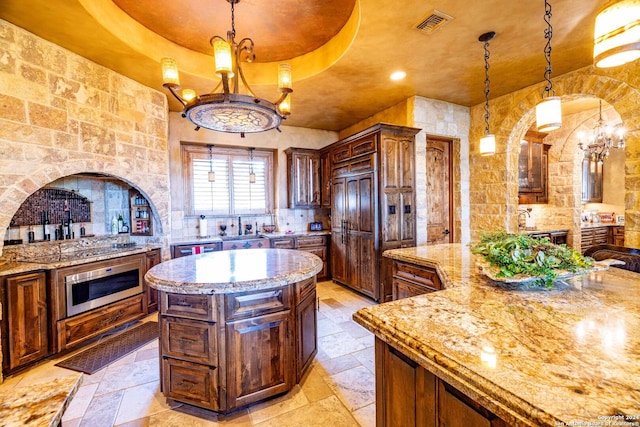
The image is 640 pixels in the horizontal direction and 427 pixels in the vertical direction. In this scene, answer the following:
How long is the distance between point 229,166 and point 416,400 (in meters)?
4.76

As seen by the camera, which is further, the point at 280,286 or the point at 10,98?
the point at 10,98

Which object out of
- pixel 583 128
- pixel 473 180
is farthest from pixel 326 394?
pixel 583 128

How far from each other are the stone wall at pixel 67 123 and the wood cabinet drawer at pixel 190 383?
6.59 ft

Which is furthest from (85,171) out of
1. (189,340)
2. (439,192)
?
(439,192)

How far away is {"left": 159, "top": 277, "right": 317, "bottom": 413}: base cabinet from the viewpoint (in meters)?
1.75

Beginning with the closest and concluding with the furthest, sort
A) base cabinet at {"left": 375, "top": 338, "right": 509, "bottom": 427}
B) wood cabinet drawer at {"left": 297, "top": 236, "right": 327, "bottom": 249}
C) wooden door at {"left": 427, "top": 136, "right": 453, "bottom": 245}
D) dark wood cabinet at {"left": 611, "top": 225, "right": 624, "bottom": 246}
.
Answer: base cabinet at {"left": 375, "top": 338, "right": 509, "bottom": 427} → wooden door at {"left": 427, "top": 136, "right": 453, "bottom": 245} → wood cabinet drawer at {"left": 297, "top": 236, "right": 327, "bottom": 249} → dark wood cabinet at {"left": 611, "top": 225, "right": 624, "bottom": 246}

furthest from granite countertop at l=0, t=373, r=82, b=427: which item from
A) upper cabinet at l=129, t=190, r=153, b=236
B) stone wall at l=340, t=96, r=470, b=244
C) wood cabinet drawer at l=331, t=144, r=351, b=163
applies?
wood cabinet drawer at l=331, t=144, r=351, b=163

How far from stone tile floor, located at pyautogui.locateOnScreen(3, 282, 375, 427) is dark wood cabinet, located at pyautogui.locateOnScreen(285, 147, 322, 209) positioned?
9.78 ft

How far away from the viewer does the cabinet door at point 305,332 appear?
2.03m

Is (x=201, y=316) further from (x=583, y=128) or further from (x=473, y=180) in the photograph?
(x=583, y=128)

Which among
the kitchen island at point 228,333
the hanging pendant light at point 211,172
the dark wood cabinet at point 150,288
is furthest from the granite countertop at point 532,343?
the hanging pendant light at point 211,172

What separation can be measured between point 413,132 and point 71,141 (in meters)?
4.11

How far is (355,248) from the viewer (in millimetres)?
4242

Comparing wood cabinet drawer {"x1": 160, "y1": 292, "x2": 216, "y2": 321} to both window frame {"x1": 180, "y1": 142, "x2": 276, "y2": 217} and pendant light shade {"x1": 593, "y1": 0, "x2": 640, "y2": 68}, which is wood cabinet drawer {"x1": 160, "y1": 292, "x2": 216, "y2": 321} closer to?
pendant light shade {"x1": 593, "y1": 0, "x2": 640, "y2": 68}
